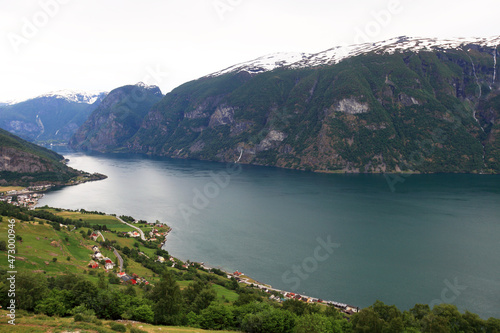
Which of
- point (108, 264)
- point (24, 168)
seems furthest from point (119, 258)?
point (24, 168)

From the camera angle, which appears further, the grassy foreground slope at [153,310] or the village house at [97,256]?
the village house at [97,256]

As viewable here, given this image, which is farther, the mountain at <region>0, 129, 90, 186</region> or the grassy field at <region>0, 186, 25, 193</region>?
the mountain at <region>0, 129, 90, 186</region>

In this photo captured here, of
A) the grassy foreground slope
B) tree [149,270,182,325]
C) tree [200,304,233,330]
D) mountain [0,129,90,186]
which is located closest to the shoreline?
the grassy foreground slope

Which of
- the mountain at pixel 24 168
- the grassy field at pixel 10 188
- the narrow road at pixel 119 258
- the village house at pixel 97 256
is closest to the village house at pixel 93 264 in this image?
the village house at pixel 97 256

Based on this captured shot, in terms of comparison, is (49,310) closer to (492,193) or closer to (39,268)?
(39,268)

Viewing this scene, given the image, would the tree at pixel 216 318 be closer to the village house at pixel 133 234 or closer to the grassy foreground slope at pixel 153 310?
the grassy foreground slope at pixel 153 310

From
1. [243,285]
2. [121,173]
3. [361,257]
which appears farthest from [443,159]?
[121,173]

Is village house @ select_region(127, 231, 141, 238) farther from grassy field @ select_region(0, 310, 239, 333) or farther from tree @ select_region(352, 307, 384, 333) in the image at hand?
A: tree @ select_region(352, 307, 384, 333)

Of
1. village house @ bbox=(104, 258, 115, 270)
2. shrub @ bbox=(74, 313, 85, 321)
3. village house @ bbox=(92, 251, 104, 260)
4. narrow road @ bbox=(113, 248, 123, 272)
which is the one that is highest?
shrub @ bbox=(74, 313, 85, 321)
